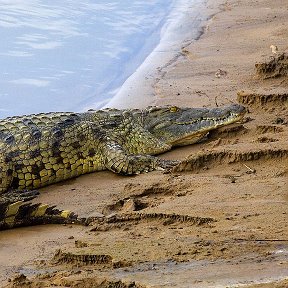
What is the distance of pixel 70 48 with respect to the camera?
1003cm

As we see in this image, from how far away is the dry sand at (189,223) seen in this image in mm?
3176

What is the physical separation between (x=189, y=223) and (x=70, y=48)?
251 inches

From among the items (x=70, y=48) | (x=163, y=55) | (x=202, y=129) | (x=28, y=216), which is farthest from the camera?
(x=70, y=48)

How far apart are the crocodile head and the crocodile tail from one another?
2060 millimetres

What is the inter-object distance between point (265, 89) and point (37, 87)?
9.08 ft

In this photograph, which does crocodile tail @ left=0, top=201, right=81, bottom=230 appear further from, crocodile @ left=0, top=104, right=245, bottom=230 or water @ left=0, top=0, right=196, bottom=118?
water @ left=0, top=0, right=196, bottom=118

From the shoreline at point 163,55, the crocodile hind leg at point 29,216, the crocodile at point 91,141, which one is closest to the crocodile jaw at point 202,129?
the crocodile at point 91,141

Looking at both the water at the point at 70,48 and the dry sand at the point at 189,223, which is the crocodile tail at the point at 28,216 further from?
the water at the point at 70,48

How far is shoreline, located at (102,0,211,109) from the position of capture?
25.5ft

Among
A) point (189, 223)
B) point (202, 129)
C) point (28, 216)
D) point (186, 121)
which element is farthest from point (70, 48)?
point (189, 223)

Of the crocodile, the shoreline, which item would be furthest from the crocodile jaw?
the shoreline

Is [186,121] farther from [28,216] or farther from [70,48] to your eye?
[70,48]

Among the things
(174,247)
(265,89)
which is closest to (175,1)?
(265,89)

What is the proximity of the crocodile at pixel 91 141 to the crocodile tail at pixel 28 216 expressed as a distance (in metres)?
0.77
